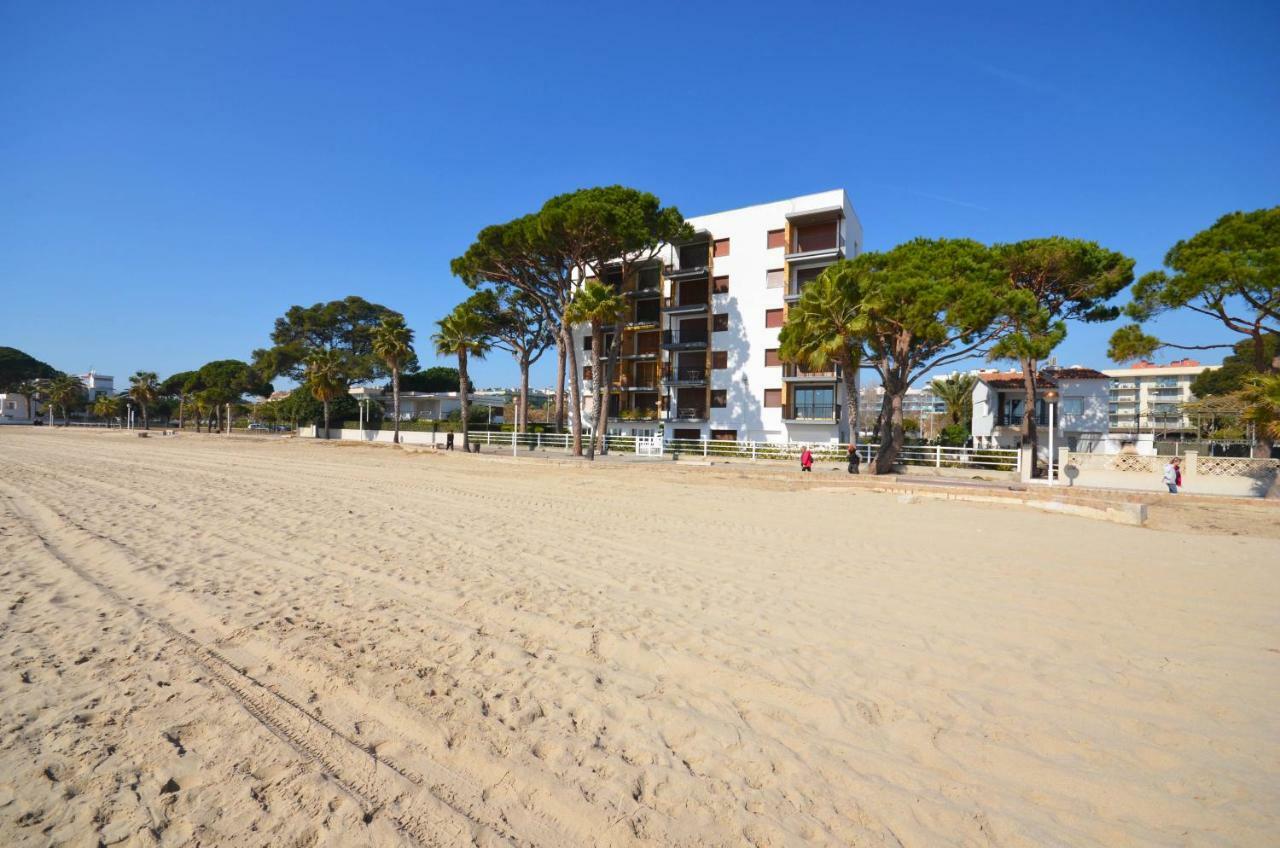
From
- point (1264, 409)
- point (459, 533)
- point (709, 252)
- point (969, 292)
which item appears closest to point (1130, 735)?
point (459, 533)

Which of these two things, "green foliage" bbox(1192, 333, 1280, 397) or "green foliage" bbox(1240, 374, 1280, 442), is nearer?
"green foliage" bbox(1240, 374, 1280, 442)

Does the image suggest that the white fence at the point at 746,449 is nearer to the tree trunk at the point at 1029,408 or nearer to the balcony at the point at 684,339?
the tree trunk at the point at 1029,408

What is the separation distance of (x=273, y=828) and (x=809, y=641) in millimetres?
3864

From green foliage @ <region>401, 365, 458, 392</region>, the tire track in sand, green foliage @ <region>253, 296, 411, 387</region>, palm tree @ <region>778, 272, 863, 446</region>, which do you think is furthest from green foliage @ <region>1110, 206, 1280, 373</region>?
green foliage @ <region>253, 296, 411, 387</region>

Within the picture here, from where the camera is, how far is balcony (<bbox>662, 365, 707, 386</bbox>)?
4084 centimetres

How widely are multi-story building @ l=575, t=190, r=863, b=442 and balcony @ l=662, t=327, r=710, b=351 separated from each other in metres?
0.08

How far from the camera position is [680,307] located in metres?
41.7

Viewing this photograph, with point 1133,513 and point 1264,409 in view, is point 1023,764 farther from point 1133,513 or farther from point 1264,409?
point 1264,409

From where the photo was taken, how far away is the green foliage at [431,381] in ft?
212

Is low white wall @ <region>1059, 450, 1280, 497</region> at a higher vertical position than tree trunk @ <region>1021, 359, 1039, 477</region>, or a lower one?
lower

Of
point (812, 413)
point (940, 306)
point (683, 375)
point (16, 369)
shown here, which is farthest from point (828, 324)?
point (16, 369)

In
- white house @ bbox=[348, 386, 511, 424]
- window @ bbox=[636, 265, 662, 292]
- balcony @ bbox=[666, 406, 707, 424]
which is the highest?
window @ bbox=[636, 265, 662, 292]

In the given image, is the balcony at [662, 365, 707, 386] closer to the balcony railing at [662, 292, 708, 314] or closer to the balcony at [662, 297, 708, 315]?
the balcony at [662, 297, 708, 315]

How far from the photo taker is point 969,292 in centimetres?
2292
